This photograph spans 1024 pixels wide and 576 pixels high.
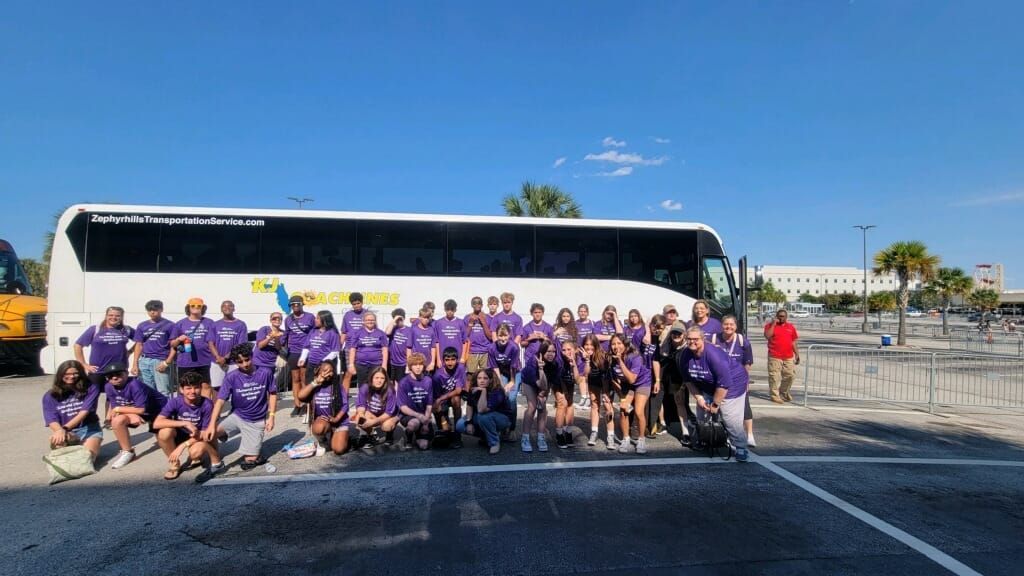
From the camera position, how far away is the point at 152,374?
6.86 meters

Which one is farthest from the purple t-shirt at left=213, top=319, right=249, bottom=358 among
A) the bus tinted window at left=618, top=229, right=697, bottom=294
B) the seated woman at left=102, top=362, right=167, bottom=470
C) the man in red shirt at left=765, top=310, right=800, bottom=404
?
the man in red shirt at left=765, top=310, right=800, bottom=404

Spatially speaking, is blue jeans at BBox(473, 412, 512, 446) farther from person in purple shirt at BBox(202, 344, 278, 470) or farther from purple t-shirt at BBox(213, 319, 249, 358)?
purple t-shirt at BBox(213, 319, 249, 358)

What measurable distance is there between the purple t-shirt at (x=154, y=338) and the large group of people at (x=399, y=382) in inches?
0.6

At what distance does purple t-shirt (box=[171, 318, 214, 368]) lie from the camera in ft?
22.6

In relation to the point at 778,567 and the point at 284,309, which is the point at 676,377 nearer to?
the point at 778,567

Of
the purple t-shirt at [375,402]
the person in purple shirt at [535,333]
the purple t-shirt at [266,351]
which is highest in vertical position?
the person in purple shirt at [535,333]

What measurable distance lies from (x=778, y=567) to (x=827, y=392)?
28.5ft

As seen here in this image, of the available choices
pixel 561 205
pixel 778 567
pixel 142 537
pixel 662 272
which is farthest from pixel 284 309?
pixel 561 205

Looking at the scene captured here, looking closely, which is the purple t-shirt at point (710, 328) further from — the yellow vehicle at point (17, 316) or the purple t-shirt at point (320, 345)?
the yellow vehicle at point (17, 316)

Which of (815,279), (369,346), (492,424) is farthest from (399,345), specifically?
(815,279)

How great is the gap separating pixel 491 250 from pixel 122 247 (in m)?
7.16

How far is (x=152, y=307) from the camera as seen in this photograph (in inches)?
263

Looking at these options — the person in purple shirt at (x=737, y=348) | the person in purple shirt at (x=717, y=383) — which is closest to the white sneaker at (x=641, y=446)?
the person in purple shirt at (x=717, y=383)

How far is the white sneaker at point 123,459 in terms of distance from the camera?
5.10 m
